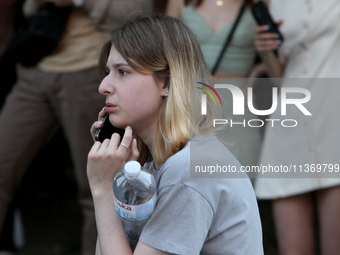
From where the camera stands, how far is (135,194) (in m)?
1.40

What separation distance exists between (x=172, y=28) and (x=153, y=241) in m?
0.76

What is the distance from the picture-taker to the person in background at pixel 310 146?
2.26m

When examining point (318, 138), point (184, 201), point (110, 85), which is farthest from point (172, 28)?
point (318, 138)

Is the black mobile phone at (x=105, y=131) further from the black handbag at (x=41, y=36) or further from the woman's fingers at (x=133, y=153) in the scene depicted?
the black handbag at (x=41, y=36)

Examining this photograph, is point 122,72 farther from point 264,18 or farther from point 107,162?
point 264,18

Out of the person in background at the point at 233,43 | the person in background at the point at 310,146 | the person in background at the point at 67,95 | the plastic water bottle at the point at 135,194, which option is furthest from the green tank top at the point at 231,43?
the plastic water bottle at the point at 135,194

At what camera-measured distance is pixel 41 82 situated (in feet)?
8.91

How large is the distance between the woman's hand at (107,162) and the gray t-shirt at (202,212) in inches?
6.3

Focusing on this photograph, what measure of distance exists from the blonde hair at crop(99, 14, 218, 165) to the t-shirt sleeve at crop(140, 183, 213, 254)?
0.21 m

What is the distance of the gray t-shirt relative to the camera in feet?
4.54

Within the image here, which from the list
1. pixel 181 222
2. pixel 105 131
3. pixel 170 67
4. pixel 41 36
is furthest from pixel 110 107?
pixel 41 36

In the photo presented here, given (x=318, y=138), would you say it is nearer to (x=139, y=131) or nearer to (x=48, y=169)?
(x=139, y=131)

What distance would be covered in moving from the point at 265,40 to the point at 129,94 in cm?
113

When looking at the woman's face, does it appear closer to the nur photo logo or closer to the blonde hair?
the blonde hair
